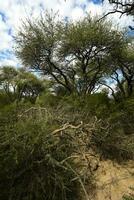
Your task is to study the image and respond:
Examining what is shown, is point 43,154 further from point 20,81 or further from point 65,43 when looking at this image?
point 20,81

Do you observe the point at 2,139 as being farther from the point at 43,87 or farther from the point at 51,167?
the point at 43,87

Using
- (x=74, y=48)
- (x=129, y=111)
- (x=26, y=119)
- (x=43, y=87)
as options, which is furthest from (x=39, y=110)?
(x=43, y=87)

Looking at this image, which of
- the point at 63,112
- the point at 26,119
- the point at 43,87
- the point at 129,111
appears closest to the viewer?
the point at 26,119

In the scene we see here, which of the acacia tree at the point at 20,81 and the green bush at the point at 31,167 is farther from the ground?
the acacia tree at the point at 20,81

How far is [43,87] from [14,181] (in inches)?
1248

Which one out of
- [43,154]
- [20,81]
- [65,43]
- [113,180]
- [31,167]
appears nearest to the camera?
[31,167]

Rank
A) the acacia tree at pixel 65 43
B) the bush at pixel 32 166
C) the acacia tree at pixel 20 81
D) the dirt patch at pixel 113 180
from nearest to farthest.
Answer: the bush at pixel 32 166 → the dirt patch at pixel 113 180 → the acacia tree at pixel 65 43 → the acacia tree at pixel 20 81

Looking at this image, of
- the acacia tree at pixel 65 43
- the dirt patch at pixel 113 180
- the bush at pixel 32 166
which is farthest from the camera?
the acacia tree at pixel 65 43

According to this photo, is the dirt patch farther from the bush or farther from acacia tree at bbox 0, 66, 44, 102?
acacia tree at bbox 0, 66, 44, 102

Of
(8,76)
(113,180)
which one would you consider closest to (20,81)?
(8,76)

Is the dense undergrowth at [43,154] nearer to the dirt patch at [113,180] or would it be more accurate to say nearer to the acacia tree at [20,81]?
the dirt patch at [113,180]

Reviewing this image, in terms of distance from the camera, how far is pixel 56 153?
27.1 ft

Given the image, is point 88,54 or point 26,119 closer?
point 26,119

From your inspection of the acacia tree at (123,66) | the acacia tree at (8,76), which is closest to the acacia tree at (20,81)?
the acacia tree at (8,76)
